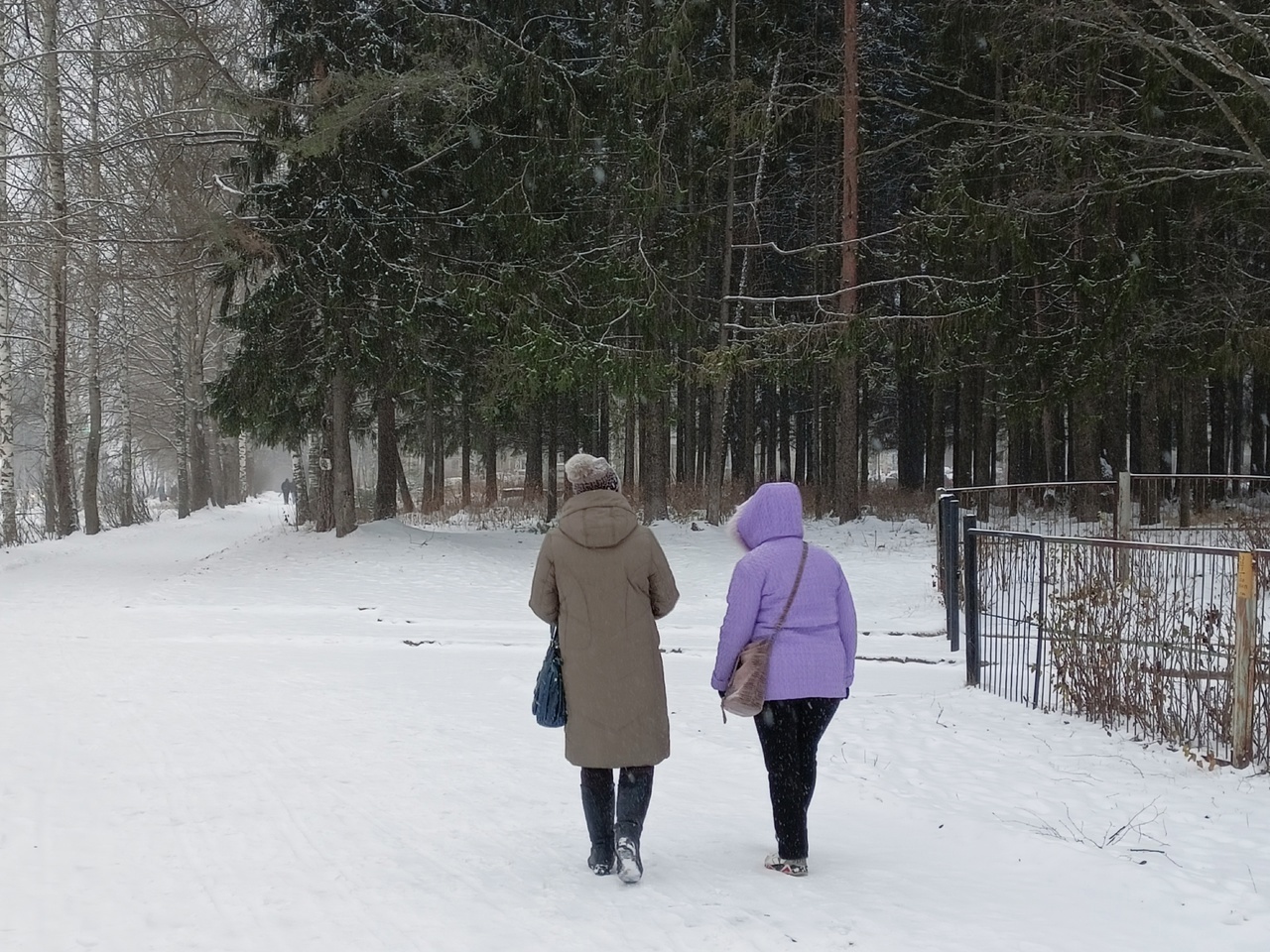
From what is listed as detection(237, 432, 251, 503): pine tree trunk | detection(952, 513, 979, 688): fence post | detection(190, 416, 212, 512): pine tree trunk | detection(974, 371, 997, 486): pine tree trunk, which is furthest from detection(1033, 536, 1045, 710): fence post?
detection(237, 432, 251, 503): pine tree trunk

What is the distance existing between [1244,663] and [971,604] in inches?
111

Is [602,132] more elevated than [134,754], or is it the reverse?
[602,132]

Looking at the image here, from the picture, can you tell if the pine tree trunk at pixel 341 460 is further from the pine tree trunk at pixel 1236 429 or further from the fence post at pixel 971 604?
the pine tree trunk at pixel 1236 429

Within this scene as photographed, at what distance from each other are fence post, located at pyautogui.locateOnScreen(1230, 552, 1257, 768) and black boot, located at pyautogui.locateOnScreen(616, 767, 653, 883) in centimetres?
394

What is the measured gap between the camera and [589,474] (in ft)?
16.1

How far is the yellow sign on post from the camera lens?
644 centimetres

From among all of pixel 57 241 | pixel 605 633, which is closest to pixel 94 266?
pixel 57 241

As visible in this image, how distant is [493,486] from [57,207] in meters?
17.3

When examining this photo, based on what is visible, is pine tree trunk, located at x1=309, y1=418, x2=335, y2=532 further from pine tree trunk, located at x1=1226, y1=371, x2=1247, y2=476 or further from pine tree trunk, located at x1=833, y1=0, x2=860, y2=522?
pine tree trunk, located at x1=1226, y1=371, x2=1247, y2=476

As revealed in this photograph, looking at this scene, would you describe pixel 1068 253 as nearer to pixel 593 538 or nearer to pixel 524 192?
pixel 524 192

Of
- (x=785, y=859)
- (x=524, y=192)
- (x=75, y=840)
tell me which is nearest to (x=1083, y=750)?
(x=785, y=859)

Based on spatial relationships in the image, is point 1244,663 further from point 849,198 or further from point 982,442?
point 982,442

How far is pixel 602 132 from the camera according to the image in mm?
21422

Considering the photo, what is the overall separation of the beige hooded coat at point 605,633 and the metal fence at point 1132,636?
397cm
